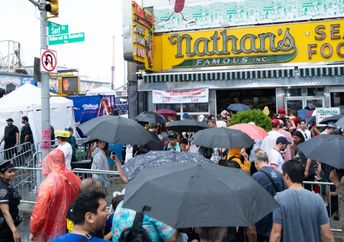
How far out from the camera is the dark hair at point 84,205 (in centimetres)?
293

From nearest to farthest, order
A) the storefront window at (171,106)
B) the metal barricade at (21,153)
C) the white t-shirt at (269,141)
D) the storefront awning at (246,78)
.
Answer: the white t-shirt at (269,141), the metal barricade at (21,153), the storefront awning at (246,78), the storefront window at (171,106)

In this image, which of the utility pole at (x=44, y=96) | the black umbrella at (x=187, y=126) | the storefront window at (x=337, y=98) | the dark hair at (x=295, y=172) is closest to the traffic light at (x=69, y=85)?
the storefront window at (x=337, y=98)

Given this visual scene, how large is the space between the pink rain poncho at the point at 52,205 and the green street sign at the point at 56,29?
511 cm

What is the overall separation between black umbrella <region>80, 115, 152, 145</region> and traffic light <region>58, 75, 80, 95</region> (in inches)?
872

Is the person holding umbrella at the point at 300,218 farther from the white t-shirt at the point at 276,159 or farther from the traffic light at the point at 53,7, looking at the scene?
the traffic light at the point at 53,7

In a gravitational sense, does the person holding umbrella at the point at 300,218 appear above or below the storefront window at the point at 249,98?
below

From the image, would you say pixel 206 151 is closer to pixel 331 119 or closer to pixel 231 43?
pixel 331 119

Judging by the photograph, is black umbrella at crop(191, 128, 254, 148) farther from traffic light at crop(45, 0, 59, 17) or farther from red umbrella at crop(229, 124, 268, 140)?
traffic light at crop(45, 0, 59, 17)

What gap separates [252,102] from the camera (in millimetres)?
18609

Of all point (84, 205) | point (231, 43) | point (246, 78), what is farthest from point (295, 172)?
point (231, 43)

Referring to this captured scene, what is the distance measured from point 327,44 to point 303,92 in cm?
222

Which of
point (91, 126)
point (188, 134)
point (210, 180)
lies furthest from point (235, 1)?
point (210, 180)

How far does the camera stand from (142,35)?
17.7 metres

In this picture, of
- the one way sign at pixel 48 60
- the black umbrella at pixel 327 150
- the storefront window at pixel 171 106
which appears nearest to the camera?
the black umbrella at pixel 327 150
